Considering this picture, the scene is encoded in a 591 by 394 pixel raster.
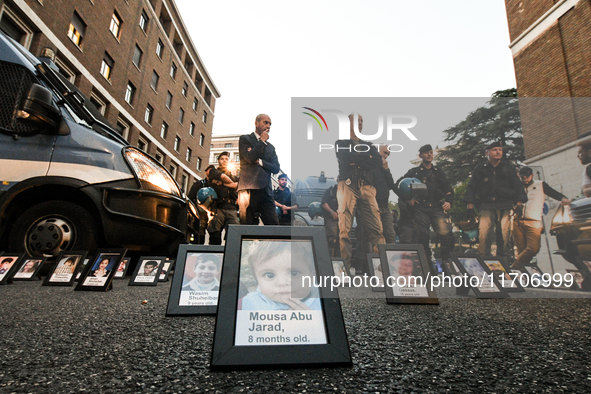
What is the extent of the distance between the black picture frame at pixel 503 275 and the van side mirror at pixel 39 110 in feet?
14.0

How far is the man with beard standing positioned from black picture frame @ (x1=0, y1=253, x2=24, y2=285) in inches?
78.5

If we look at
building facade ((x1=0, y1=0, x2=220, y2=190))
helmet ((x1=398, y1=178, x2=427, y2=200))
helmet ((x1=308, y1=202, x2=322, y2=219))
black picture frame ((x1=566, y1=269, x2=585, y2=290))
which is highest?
building facade ((x1=0, y1=0, x2=220, y2=190))

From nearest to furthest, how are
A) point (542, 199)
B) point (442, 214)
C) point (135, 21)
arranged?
point (442, 214), point (542, 199), point (135, 21)

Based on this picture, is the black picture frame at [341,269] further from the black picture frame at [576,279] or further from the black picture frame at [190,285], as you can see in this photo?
the black picture frame at [576,279]

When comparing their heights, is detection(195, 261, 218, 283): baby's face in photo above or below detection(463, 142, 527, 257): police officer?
below

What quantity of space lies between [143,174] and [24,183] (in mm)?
1013

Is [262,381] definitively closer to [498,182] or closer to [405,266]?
[405,266]

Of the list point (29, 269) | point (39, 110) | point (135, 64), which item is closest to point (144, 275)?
point (29, 269)

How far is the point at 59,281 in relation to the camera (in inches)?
100

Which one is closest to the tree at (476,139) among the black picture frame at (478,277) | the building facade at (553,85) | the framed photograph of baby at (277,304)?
the building facade at (553,85)

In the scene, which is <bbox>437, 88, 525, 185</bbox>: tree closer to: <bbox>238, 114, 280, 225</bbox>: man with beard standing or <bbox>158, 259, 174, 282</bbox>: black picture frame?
<bbox>238, 114, 280, 225</bbox>: man with beard standing

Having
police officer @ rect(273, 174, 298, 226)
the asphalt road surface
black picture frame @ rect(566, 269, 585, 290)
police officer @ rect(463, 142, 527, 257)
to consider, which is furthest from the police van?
black picture frame @ rect(566, 269, 585, 290)

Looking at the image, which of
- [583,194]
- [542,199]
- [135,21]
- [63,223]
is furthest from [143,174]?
[135,21]

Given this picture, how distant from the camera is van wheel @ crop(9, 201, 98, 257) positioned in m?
2.86
